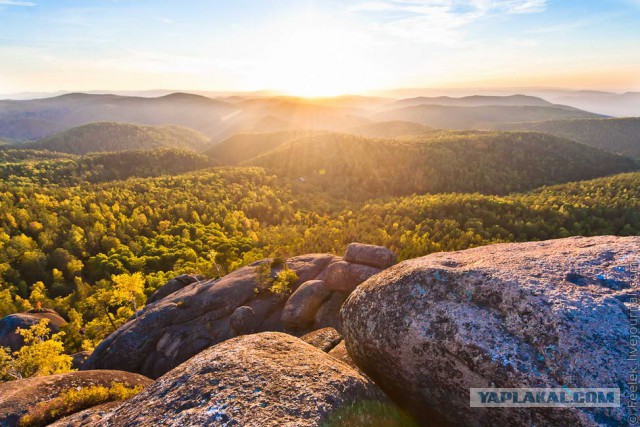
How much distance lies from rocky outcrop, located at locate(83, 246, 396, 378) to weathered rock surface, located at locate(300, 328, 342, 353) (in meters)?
5.87

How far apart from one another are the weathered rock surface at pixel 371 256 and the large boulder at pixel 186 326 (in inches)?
234

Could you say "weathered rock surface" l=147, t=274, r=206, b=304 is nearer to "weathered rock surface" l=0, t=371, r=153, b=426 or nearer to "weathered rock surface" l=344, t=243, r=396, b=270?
"weathered rock surface" l=0, t=371, r=153, b=426

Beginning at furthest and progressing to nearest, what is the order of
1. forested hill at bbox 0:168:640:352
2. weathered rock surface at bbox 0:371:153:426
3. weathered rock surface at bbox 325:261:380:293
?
forested hill at bbox 0:168:640:352 < weathered rock surface at bbox 325:261:380:293 < weathered rock surface at bbox 0:371:153:426

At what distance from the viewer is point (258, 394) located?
9.55m

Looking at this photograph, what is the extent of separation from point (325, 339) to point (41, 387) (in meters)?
16.2

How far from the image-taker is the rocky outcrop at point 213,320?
2983 centimetres

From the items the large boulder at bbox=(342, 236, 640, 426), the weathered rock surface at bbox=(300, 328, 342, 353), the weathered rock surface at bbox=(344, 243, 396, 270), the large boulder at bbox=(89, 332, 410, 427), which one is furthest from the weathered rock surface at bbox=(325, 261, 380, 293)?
the large boulder at bbox=(89, 332, 410, 427)

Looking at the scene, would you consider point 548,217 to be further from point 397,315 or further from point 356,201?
point 397,315

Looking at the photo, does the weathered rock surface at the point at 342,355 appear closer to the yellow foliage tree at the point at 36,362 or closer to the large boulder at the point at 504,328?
the large boulder at the point at 504,328

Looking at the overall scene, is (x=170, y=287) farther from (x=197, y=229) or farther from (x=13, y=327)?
(x=197, y=229)

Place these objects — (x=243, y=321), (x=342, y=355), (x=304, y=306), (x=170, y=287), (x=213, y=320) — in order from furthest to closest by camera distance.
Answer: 1. (x=170, y=287)
2. (x=213, y=320)
3. (x=243, y=321)
4. (x=304, y=306)
5. (x=342, y=355)

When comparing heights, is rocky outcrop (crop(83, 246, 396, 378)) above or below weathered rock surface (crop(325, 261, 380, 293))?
below

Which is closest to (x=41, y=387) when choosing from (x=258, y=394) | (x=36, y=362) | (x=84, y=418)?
(x=84, y=418)

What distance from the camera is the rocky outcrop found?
2983 cm
